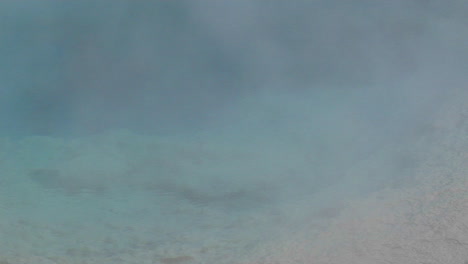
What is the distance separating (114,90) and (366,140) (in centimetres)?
236

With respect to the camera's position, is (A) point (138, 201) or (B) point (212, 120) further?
(B) point (212, 120)

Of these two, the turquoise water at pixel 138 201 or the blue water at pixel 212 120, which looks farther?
the blue water at pixel 212 120

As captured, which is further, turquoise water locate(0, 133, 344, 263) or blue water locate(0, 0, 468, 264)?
blue water locate(0, 0, 468, 264)

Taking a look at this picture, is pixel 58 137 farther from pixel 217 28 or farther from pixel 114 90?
pixel 217 28

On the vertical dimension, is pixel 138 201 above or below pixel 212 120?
below

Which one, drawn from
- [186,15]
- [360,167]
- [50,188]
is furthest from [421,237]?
[186,15]

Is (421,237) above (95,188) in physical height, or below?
below

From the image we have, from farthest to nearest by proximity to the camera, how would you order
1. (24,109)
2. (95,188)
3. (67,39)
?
(67,39) < (24,109) < (95,188)

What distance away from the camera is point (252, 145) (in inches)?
162

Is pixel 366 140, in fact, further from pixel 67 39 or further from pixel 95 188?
pixel 67 39

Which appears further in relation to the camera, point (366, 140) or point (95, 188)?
point (366, 140)

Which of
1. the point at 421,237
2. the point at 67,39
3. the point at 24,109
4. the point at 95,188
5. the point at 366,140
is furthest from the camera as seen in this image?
the point at 67,39

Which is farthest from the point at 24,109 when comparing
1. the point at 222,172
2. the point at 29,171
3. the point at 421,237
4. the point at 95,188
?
the point at 421,237

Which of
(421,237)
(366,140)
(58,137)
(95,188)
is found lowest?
(421,237)
